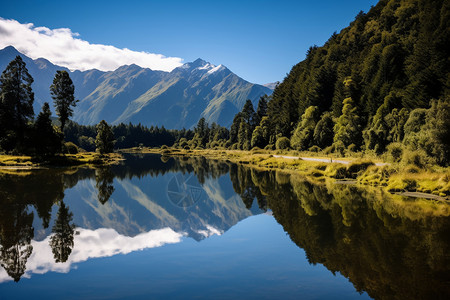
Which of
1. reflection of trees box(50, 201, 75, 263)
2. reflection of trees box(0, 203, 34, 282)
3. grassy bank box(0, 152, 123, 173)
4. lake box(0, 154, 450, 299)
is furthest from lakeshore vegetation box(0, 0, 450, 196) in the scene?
reflection of trees box(0, 203, 34, 282)

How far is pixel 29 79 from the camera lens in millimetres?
57750

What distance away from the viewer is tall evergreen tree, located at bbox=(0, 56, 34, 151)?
54.4 meters

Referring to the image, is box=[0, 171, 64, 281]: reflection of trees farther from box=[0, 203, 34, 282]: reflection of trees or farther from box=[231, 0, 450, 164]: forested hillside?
box=[231, 0, 450, 164]: forested hillside

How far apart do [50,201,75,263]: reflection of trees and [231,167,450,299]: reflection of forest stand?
9.85m

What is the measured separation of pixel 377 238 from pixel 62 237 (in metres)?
14.5

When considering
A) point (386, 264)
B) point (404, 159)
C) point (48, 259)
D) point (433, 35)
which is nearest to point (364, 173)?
point (404, 159)

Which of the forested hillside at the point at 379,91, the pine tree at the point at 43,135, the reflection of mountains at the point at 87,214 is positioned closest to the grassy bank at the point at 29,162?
the pine tree at the point at 43,135

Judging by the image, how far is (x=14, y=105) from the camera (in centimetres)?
5606

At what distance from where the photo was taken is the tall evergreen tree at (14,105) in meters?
54.4

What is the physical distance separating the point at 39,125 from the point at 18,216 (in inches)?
1579

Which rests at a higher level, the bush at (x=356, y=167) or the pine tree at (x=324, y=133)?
the pine tree at (x=324, y=133)

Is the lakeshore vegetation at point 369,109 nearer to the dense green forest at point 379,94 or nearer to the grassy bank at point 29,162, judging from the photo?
the dense green forest at point 379,94

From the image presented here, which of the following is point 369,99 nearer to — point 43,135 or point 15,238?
point 43,135

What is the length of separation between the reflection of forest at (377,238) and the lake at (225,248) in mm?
52
